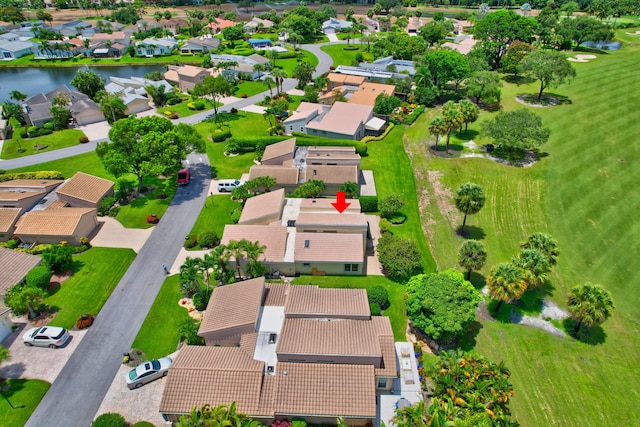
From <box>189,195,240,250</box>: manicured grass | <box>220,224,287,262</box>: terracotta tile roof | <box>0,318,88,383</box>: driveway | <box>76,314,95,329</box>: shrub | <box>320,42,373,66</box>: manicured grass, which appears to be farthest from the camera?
<box>320,42,373,66</box>: manicured grass

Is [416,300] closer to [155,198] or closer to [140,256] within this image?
[140,256]

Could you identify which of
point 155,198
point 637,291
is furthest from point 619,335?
point 155,198

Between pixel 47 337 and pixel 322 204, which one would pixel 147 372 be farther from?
pixel 322 204

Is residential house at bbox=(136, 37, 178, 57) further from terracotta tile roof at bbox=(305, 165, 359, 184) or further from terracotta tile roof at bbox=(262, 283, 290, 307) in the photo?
terracotta tile roof at bbox=(262, 283, 290, 307)

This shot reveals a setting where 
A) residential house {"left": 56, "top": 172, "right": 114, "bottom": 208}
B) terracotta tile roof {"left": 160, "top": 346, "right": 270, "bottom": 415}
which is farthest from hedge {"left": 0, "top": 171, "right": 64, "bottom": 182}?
terracotta tile roof {"left": 160, "top": 346, "right": 270, "bottom": 415}

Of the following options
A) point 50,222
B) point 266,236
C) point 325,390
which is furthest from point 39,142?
point 325,390

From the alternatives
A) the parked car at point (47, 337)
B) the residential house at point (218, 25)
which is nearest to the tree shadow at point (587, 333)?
the parked car at point (47, 337)
